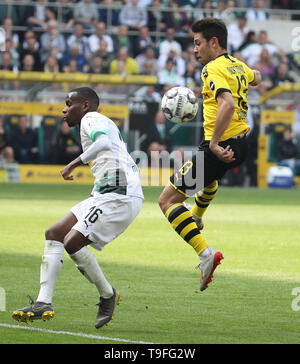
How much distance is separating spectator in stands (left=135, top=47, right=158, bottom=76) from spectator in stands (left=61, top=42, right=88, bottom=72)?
6.03ft

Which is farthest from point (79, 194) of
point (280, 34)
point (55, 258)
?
point (55, 258)

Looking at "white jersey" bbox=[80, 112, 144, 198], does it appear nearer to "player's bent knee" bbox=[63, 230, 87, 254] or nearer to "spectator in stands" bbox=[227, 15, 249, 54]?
"player's bent knee" bbox=[63, 230, 87, 254]

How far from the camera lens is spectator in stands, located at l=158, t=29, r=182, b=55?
90.1 feet

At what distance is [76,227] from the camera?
6555 millimetres

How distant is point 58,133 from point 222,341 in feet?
62.8

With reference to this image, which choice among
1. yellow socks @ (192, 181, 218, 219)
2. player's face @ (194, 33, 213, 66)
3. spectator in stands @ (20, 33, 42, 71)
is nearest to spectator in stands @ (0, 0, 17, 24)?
spectator in stands @ (20, 33, 42, 71)

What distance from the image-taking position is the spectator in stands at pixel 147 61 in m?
26.7

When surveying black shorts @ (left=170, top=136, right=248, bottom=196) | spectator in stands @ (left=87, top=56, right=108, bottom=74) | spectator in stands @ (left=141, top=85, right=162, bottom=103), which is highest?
black shorts @ (left=170, top=136, right=248, bottom=196)

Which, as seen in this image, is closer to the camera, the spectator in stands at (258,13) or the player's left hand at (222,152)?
the player's left hand at (222,152)

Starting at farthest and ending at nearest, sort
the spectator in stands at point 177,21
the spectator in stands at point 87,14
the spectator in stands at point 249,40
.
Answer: the spectator in stands at point 177,21 < the spectator in stands at point 249,40 < the spectator in stands at point 87,14

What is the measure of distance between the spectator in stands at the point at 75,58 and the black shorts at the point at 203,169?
18378 millimetres

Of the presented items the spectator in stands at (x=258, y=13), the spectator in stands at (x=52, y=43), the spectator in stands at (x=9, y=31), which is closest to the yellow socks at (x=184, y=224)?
the spectator in stands at (x=9, y=31)

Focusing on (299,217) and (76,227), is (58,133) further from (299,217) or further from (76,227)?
(76,227)

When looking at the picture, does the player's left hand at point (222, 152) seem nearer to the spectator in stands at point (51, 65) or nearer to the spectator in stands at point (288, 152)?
the spectator in stands at point (51, 65)
